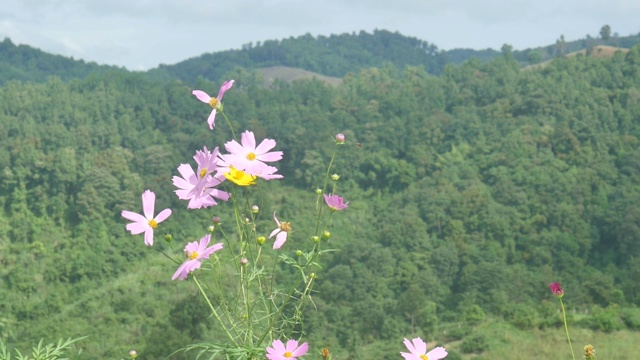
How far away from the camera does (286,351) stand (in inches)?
53.4

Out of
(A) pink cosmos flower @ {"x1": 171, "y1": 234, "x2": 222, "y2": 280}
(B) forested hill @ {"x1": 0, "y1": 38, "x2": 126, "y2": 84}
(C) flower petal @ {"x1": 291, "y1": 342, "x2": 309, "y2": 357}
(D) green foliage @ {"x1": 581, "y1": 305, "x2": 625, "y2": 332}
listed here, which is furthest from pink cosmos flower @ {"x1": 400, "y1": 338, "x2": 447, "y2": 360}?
(B) forested hill @ {"x1": 0, "y1": 38, "x2": 126, "y2": 84}

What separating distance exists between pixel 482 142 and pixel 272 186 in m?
8.74

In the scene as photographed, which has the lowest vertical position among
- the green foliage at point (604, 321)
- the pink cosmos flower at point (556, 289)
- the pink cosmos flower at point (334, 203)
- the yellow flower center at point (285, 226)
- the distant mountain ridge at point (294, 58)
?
the green foliage at point (604, 321)

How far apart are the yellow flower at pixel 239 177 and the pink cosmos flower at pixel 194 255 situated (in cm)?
10

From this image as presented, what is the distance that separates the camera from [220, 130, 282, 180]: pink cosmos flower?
1.41 meters

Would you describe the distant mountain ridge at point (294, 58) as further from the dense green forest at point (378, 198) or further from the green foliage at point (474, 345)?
the green foliage at point (474, 345)

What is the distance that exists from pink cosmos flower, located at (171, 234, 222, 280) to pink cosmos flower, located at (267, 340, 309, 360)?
0.52ft

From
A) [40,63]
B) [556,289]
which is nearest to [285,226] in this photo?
[556,289]

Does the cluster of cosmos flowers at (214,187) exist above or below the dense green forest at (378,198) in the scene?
above

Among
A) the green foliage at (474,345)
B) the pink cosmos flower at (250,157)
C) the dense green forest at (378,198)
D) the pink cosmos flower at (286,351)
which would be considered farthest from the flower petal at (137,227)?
the green foliage at (474,345)

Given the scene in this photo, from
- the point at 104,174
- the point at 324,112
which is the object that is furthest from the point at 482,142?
the point at 104,174

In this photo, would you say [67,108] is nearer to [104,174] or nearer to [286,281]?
[104,174]

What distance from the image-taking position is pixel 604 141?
34.3 metres

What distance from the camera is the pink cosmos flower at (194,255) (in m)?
1.34
